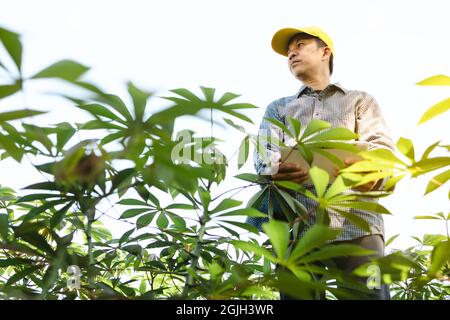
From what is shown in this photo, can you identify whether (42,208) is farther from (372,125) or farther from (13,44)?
(372,125)

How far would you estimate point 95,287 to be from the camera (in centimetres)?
95

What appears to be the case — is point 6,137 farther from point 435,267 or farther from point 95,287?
point 435,267

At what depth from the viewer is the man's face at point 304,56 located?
1.96 metres

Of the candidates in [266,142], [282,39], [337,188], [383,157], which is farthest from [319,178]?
[282,39]

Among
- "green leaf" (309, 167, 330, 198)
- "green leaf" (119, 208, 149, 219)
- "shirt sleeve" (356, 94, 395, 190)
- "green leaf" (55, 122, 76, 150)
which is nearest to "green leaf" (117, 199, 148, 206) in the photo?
"green leaf" (119, 208, 149, 219)

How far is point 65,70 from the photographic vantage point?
1.58 feet

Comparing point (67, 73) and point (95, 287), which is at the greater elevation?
point (67, 73)

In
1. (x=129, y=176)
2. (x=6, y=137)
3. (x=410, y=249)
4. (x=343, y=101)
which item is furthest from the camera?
(x=343, y=101)

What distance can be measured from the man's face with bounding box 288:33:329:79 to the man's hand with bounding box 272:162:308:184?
2.44 ft

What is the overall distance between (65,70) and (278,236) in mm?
393

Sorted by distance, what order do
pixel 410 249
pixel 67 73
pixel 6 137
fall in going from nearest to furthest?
pixel 67 73, pixel 6 137, pixel 410 249

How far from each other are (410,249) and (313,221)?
0.30 meters
